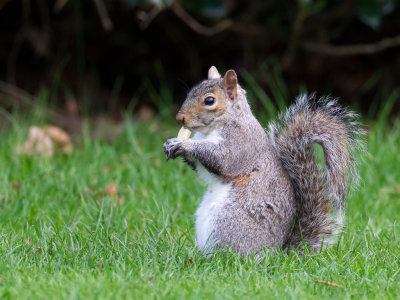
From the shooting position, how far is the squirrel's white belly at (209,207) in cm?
235

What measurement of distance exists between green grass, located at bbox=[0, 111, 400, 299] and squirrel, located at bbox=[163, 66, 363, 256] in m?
0.09

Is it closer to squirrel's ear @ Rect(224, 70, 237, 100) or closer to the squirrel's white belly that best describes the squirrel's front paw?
the squirrel's white belly

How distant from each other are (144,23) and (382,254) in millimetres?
3152

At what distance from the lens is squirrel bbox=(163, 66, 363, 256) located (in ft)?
7.75

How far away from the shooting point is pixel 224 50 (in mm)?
5543

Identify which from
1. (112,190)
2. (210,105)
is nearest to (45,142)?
(112,190)

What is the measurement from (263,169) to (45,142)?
2126mm

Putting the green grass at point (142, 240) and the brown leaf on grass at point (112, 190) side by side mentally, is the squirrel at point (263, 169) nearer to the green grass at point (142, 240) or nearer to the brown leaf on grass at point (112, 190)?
the green grass at point (142, 240)

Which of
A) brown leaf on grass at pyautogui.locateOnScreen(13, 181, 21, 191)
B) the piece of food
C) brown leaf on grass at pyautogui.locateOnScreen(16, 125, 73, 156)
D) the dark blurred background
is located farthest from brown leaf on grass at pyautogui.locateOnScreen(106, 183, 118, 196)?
the dark blurred background

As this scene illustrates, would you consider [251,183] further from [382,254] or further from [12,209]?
[12,209]

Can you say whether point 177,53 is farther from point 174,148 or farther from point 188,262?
point 188,262

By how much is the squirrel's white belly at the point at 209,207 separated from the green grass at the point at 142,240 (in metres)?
0.07

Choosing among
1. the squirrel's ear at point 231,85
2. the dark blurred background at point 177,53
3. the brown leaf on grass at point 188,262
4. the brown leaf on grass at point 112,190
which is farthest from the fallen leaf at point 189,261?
the dark blurred background at point 177,53

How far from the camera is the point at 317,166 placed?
Result: 2453 millimetres
